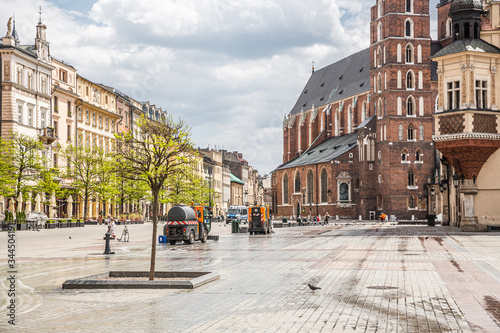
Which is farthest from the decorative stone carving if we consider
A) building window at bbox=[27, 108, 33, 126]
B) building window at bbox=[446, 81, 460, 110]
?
building window at bbox=[446, 81, 460, 110]

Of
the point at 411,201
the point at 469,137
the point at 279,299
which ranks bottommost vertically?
the point at 279,299

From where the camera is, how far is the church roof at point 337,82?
10300 centimetres

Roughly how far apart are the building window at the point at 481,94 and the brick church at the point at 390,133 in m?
37.8

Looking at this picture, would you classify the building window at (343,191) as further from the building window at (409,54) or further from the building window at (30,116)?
the building window at (30,116)

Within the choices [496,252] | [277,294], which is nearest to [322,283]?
[277,294]

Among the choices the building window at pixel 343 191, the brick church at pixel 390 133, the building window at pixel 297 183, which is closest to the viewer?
the brick church at pixel 390 133

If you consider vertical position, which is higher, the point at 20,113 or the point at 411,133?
the point at 411,133

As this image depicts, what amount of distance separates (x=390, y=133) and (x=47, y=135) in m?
46.5

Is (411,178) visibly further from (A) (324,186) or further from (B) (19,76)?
(B) (19,76)

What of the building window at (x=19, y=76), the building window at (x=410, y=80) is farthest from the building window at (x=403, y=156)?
the building window at (x=19, y=76)

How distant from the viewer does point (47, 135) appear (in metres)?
57.7

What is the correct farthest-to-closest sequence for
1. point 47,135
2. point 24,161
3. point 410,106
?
point 410,106 < point 47,135 < point 24,161

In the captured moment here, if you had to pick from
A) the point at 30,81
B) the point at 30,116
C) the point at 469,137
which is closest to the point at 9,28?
the point at 30,81

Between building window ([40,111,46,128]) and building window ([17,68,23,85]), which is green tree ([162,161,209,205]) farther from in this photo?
building window ([17,68,23,85])
